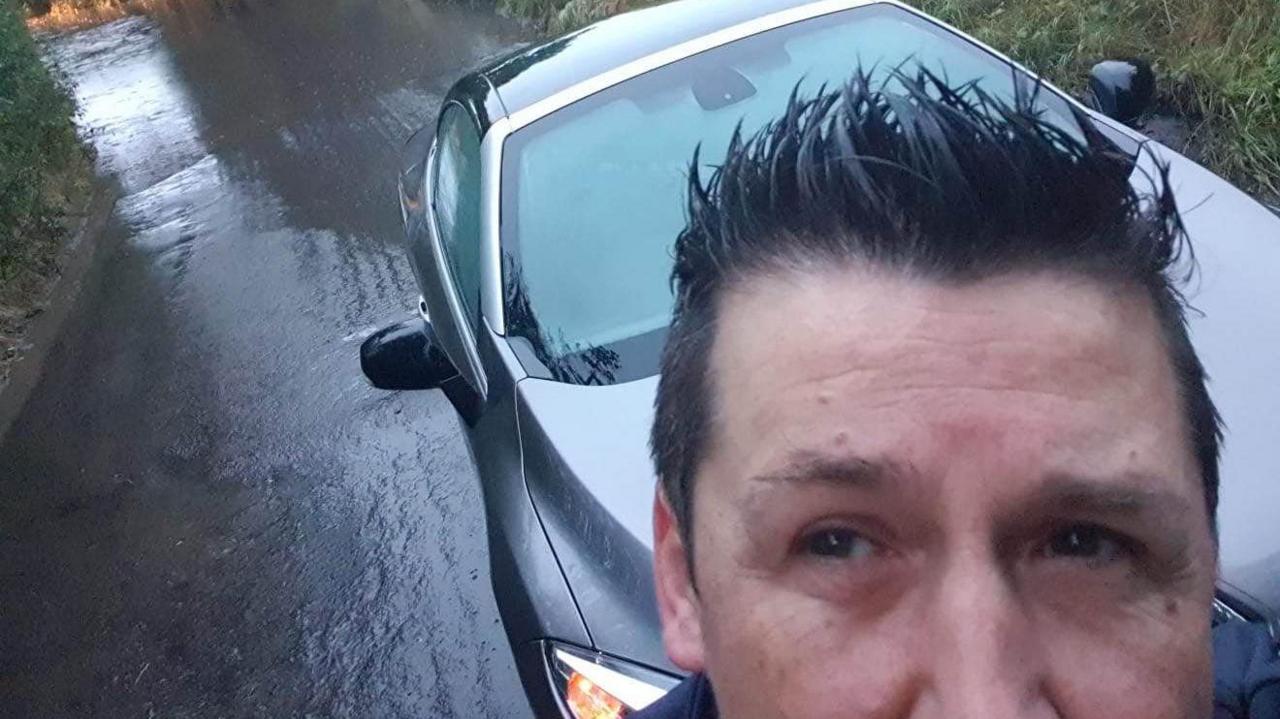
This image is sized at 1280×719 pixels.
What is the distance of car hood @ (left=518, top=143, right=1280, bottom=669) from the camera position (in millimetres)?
2109

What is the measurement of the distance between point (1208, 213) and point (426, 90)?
8.69 meters

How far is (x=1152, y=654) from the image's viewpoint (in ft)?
3.42

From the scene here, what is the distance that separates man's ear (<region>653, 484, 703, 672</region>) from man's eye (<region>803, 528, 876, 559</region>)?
21 cm

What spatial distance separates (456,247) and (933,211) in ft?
A: 8.58

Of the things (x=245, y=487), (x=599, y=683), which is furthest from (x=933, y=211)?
(x=245, y=487)

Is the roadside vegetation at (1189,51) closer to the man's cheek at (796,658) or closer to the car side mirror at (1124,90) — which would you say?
the car side mirror at (1124,90)

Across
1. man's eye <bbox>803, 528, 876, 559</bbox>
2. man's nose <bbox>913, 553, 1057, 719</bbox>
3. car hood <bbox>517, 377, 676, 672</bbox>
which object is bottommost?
car hood <bbox>517, 377, 676, 672</bbox>

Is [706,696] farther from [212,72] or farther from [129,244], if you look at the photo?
[212,72]

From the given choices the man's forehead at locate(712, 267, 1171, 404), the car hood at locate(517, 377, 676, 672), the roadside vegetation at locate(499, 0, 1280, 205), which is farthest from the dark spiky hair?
the roadside vegetation at locate(499, 0, 1280, 205)

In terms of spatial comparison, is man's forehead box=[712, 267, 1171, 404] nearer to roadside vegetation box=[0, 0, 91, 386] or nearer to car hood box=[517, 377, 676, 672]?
car hood box=[517, 377, 676, 672]

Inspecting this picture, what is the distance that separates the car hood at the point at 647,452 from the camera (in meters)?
2.11

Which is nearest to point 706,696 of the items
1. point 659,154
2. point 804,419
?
point 804,419

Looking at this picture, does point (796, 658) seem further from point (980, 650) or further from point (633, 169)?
point (633, 169)

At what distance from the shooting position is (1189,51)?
5617 mm
